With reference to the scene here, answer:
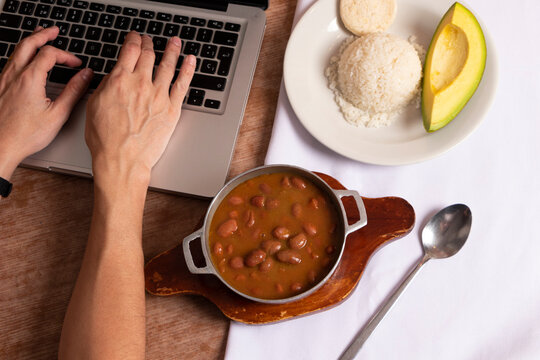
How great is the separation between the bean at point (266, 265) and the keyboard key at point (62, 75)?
0.59m

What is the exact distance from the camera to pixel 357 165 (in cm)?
86

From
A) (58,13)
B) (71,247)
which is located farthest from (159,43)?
(71,247)

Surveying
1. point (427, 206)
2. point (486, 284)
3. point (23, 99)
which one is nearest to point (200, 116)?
point (23, 99)

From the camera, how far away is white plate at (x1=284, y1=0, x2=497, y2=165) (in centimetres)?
81

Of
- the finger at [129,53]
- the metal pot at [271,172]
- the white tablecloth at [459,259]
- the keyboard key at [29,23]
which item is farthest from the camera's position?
the keyboard key at [29,23]

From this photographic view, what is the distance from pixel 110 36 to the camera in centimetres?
94

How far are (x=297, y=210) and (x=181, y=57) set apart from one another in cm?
42

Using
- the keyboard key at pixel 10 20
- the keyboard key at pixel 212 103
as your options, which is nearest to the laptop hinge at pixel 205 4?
the keyboard key at pixel 212 103

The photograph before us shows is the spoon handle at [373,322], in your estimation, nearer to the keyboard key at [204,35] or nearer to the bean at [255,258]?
the bean at [255,258]

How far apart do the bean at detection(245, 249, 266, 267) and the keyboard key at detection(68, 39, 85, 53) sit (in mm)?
593

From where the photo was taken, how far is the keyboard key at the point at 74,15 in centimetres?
96

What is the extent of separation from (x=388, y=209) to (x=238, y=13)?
51 centimetres

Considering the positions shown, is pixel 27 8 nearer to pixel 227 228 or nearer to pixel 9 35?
pixel 9 35

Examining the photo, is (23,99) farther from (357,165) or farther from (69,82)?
(357,165)
